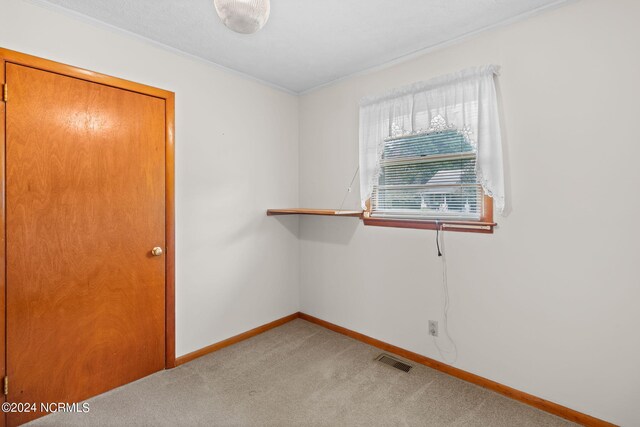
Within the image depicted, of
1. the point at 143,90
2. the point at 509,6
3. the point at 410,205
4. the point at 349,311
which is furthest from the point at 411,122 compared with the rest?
the point at 143,90

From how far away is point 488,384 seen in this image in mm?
2211

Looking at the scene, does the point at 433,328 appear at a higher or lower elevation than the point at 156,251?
lower

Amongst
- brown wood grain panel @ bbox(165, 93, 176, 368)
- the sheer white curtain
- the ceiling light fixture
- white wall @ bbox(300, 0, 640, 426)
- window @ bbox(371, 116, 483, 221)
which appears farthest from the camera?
brown wood grain panel @ bbox(165, 93, 176, 368)

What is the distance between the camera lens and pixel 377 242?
2818 mm

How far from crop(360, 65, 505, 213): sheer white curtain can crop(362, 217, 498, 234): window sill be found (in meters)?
0.15

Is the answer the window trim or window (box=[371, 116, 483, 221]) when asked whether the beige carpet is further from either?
window (box=[371, 116, 483, 221])

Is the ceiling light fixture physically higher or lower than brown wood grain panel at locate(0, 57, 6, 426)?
higher

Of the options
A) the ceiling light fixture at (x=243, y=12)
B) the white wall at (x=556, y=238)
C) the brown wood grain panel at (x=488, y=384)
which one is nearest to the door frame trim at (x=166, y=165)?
the ceiling light fixture at (x=243, y=12)

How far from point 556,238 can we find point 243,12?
2088 millimetres

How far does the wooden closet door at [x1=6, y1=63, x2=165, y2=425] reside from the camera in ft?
6.02

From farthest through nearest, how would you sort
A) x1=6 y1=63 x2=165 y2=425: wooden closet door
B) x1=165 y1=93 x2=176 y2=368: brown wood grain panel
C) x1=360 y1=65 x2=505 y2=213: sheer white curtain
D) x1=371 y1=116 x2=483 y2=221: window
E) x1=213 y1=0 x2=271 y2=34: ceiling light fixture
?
x1=165 y1=93 x2=176 y2=368: brown wood grain panel < x1=371 y1=116 x2=483 y2=221: window < x1=360 y1=65 x2=505 y2=213: sheer white curtain < x1=6 y1=63 x2=165 y2=425: wooden closet door < x1=213 y1=0 x2=271 y2=34: ceiling light fixture

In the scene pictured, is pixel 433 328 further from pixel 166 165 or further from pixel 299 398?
pixel 166 165

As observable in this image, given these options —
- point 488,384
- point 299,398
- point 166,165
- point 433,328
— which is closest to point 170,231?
point 166,165

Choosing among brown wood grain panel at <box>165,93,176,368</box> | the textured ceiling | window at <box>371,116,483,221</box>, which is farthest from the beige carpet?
the textured ceiling
